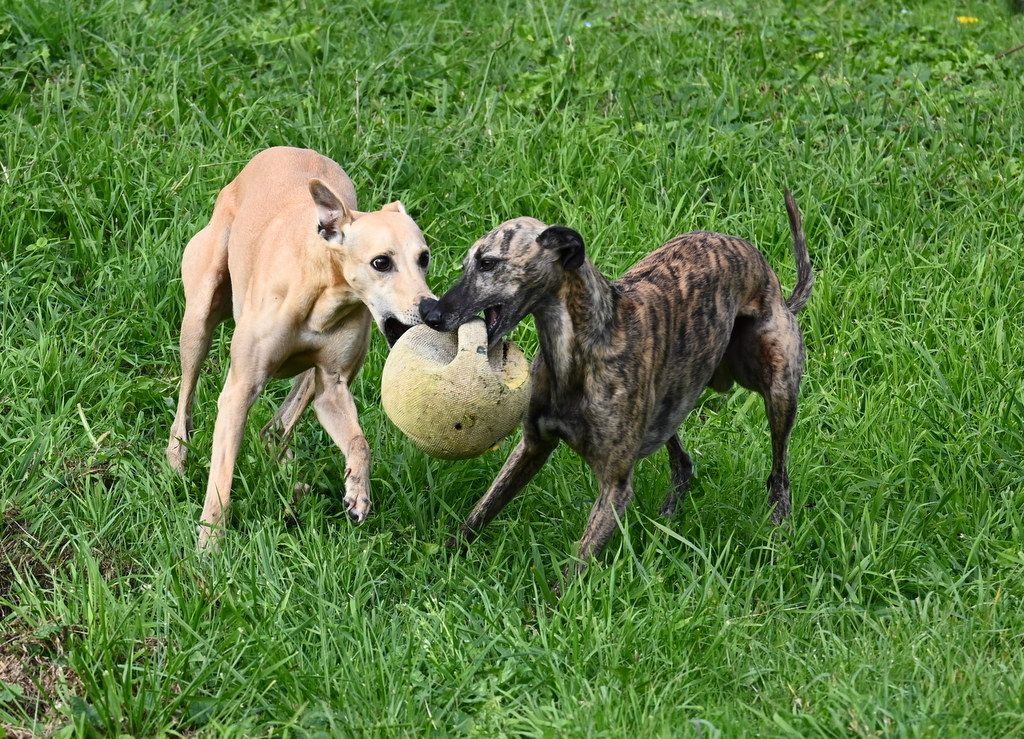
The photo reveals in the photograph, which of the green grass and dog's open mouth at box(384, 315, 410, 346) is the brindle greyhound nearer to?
the green grass

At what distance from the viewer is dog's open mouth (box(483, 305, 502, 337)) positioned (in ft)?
13.7

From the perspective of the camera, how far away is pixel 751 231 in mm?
6898

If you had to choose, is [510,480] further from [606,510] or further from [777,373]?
[777,373]

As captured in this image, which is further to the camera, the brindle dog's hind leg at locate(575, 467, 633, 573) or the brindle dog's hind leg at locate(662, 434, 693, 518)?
the brindle dog's hind leg at locate(662, 434, 693, 518)

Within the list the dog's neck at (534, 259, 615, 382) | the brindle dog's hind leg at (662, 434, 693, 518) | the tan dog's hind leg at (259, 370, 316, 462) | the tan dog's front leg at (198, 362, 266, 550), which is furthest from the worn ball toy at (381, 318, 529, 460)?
the brindle dog's hind leg at (662, 434, 693, 518)

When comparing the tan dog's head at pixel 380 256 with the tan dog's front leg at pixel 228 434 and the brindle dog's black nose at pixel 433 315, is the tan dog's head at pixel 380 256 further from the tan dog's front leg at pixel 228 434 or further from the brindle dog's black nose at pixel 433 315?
the tan dog's front leg at pixel 228 434

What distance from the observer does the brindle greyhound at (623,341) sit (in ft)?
13.8

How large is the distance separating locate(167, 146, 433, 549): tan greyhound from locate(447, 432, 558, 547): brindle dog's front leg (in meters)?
0.41

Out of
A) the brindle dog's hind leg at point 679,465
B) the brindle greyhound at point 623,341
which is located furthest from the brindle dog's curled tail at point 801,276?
the brindle dog's hind leg at point 679,465

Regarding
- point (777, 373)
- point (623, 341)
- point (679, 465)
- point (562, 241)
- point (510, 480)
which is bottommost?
point (679, 465)

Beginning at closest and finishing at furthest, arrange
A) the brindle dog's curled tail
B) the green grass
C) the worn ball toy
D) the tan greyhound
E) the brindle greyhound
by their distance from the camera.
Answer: the green grass < the worn ball toy < the brindle greyhound < the tan greyhound < the brindle dog's curled tail

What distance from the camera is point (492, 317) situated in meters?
4.20

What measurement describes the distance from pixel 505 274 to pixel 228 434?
1322mm

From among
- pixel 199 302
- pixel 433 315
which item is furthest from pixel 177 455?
pixel 433 315
